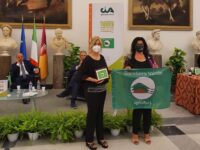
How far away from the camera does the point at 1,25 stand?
7.41 m

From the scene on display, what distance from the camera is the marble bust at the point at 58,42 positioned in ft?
24.1

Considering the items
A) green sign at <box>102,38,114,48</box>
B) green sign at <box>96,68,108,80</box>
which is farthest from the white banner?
green sign at <box>96,68,108,80</box>

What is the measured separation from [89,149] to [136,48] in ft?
4.52

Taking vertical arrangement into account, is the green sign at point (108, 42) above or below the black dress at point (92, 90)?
above

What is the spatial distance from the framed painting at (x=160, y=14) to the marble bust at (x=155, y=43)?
0.51 meters

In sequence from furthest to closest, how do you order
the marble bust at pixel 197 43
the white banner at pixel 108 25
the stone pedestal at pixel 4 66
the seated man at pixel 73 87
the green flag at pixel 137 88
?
1. the marble bust at pixel 197 43
2. the stone pedestal at pixel 4 66
3. the white banner at pixel 108 25
4. the seated man at pixel 73 87
5. the green flag at pixel 137 88

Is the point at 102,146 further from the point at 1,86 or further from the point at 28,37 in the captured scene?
the point at 28,37

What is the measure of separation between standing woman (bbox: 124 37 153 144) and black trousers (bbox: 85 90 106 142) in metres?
0.47

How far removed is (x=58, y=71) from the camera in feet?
24.5

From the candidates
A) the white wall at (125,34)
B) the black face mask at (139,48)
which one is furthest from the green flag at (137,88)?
the white wall at (125,34)

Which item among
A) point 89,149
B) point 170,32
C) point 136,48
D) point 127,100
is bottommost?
point 89,149

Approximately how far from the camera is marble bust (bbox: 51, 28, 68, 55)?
7.35 metres

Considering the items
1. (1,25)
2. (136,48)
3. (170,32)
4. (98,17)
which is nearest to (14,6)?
(1,25)

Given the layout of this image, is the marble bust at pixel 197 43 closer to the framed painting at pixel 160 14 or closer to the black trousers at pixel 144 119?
the framed painting at pixel 160 14
